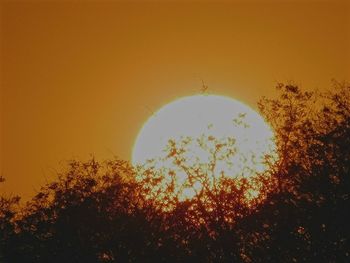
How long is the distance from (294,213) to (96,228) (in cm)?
931

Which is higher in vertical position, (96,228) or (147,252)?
(96,228)

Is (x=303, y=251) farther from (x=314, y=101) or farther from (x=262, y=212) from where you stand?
(x=314, y=101)

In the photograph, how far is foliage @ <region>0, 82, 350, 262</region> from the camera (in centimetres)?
2158

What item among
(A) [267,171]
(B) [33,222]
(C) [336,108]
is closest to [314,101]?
(C) [336,108]

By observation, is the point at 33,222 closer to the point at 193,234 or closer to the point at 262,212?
the point at 193,234

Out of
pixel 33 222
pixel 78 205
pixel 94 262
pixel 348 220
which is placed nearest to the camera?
pixel 348 220

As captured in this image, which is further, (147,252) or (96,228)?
(96,228)

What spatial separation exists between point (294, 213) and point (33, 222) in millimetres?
14084

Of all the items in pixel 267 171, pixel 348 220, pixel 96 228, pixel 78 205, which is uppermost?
pixel 78 205

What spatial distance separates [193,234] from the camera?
23422mm

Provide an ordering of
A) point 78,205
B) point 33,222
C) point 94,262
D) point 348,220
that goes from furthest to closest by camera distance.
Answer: point 33,222, point 78,205, point 94,262, point 348,220

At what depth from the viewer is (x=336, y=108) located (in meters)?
23.3

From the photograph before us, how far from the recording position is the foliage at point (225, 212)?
70.8ft

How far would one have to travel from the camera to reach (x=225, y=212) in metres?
23.4
